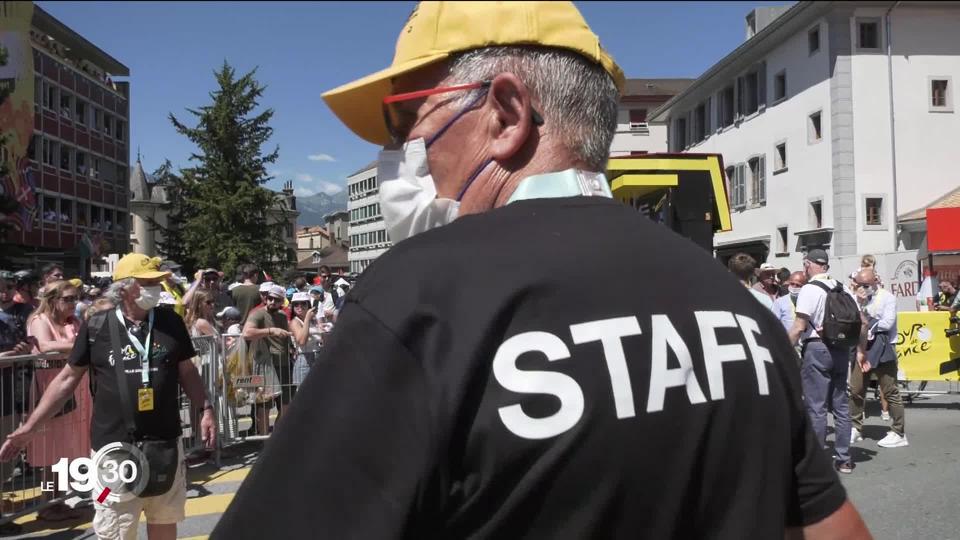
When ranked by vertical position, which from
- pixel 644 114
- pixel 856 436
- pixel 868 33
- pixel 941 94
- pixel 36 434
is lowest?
pixel 856 436

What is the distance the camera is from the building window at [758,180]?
1258 inches

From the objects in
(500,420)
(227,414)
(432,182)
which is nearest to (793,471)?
(500,420)

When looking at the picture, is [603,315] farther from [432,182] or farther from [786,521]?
[786,521]

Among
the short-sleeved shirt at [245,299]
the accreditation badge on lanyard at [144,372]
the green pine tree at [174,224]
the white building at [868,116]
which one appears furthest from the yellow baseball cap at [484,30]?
the green pine tree at [174,224]

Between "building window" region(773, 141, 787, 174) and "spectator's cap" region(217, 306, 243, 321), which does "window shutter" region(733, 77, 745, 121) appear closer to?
"building window" region(773, 141, 787, 174)

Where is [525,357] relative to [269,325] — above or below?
above

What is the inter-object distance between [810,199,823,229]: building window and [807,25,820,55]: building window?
16.9 feet

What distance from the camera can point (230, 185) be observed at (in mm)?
45719

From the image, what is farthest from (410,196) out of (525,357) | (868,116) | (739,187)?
(739,187)

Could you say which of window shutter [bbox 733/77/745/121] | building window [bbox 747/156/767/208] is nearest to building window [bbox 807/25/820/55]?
building window [bbox 747/156/767/208]

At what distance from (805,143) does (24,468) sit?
27.6 meters

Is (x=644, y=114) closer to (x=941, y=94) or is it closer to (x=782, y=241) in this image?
(x=782, y=241)

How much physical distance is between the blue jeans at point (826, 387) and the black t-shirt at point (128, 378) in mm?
→ 5724

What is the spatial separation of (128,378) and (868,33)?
28.1 metres
